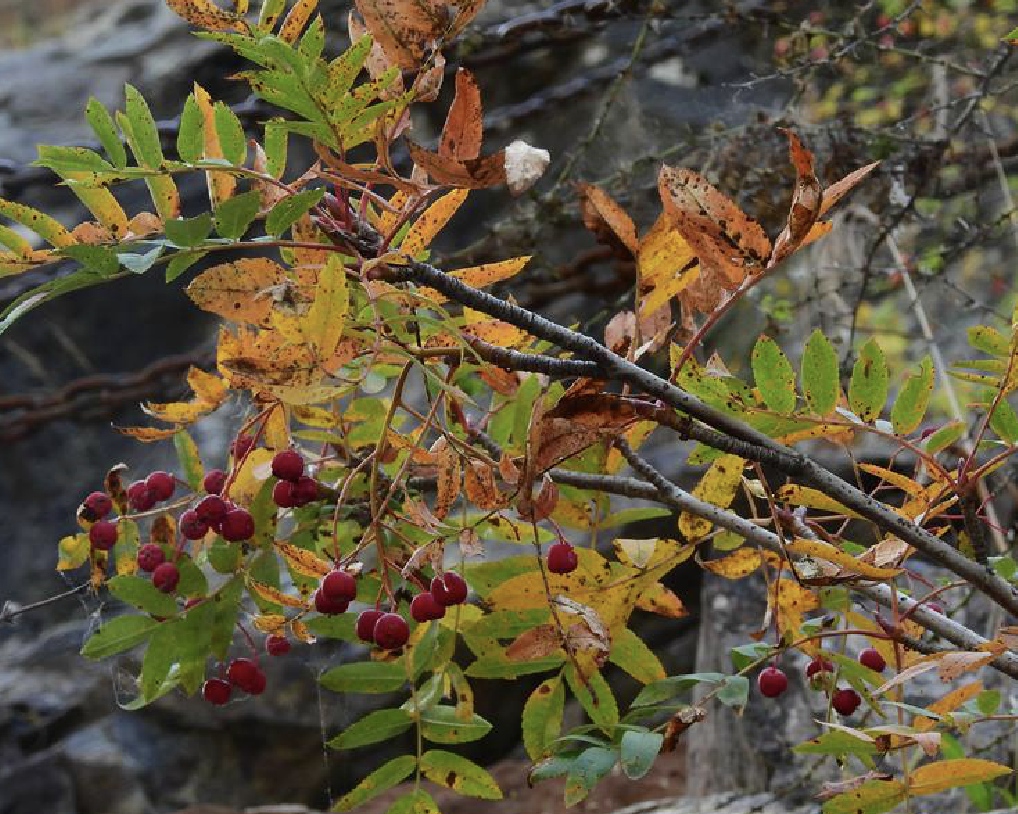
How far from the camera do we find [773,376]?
61 cm

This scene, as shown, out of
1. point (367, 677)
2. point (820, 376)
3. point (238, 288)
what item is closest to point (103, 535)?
point (367, 677)

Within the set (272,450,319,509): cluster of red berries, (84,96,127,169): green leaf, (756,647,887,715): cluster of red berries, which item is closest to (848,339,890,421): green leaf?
(756,647,887,715): cluster of red berries

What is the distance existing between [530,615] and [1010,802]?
0.73m

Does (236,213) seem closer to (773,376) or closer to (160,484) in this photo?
(773,376)

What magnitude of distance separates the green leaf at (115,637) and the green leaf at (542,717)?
267 millimetres

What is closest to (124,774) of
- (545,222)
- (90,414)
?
(90,414)

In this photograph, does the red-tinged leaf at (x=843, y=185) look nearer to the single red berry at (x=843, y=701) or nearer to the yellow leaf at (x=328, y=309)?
the yellow leaf at (x=328, y=309)

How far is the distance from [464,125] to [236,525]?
0.32 metres

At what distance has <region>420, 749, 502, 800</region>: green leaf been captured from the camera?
2.55ft

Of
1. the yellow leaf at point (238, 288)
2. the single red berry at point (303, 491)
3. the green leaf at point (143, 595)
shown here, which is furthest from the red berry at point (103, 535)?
the yellow leaf at point (238, 288)

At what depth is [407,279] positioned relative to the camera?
0.56 metres

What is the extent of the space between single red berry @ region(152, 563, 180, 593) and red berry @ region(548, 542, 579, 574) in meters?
0.26

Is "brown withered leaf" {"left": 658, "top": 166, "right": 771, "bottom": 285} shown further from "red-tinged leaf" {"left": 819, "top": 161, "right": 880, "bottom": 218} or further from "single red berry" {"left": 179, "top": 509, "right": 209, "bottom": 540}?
"single red berry" {"left": 179, "top": 509, "right": 209, "bottom": 540}

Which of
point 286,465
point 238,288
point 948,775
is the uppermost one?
point 238,288
